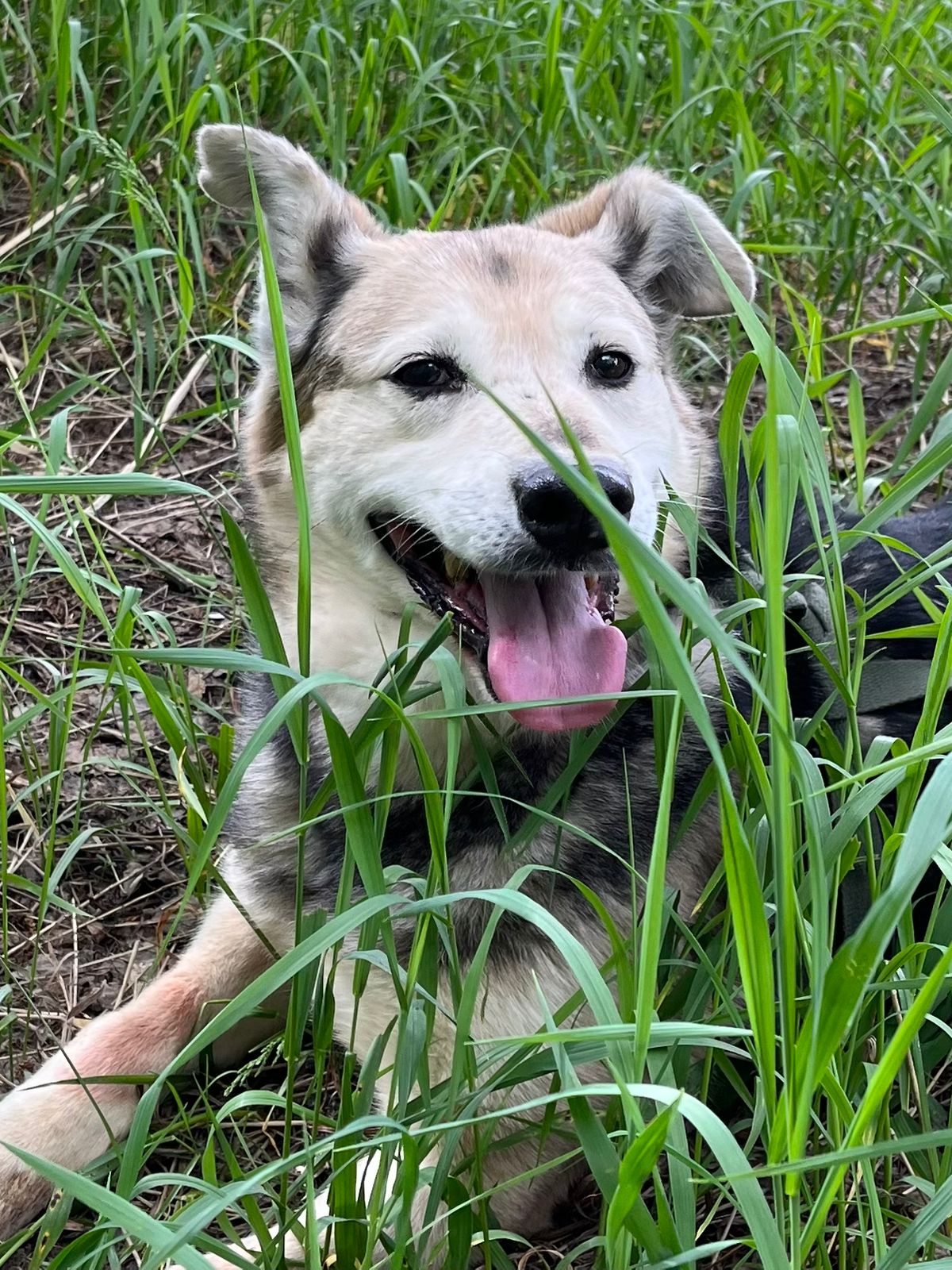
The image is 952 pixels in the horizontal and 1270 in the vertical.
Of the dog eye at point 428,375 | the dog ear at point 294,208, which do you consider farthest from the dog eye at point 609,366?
the dog ear at point 294,208

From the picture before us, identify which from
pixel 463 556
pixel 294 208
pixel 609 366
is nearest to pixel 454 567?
pixel 463 556

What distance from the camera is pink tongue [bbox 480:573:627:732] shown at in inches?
72.1

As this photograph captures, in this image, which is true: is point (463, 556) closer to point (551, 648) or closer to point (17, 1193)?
point (551, 648)

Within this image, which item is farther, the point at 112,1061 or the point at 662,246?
the point at 662,246

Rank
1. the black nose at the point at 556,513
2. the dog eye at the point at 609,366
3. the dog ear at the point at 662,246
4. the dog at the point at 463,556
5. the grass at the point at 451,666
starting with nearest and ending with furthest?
the grass at the point at 451,666 < the black nose at the point at 556,513 < the dog at the point at 463,556 < the dog eye at the point at 609,366 < the dog ear at the point at 662,246

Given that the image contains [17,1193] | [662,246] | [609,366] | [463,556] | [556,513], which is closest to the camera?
[556,513]

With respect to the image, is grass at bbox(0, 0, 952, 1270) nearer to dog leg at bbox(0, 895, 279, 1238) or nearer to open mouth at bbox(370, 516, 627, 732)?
dog leg at bbox(0, 895, 279, 1238)

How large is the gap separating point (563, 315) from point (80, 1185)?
146 cm

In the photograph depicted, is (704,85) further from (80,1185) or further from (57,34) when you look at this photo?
(80,1185)

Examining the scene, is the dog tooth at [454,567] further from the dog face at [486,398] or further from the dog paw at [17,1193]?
the dog paw at [17,1193]

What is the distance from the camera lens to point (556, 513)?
179 cm

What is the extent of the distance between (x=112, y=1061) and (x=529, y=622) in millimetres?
1030

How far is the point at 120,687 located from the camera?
8.05 feet

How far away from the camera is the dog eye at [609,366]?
2.15 meters
